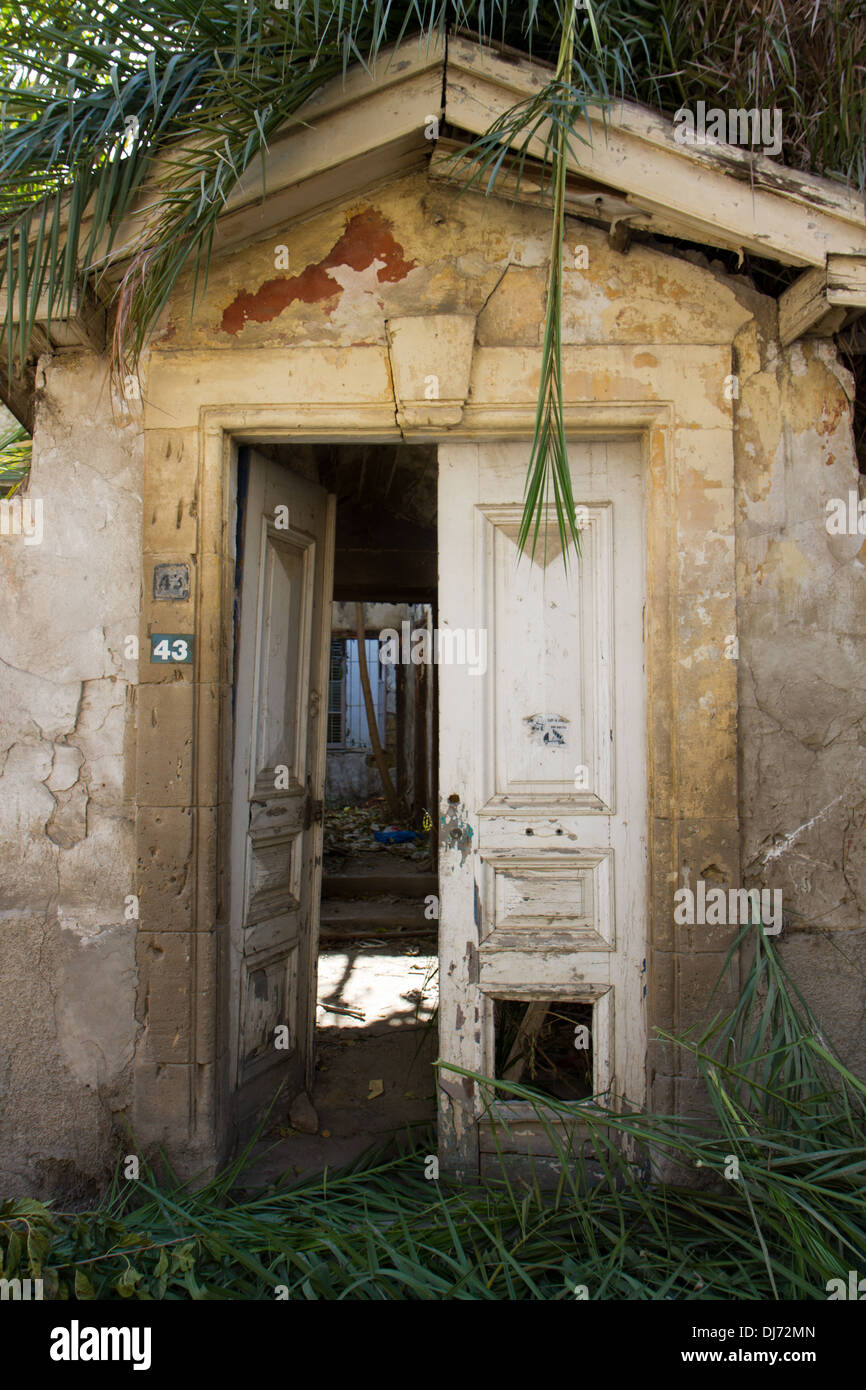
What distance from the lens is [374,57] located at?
2.86 m

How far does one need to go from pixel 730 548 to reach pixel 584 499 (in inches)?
22.3

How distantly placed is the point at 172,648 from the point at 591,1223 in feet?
7.66

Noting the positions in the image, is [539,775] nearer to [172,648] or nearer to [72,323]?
[172,648]

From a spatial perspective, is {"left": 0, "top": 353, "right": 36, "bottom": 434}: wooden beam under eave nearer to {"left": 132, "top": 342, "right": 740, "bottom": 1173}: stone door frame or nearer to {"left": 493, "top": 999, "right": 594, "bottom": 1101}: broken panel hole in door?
{"left": 132, "top": 342, "right": 740, "bottom": 1173}: stone door frame

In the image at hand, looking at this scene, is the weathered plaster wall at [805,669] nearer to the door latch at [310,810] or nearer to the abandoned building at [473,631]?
the abandoned building at [473,631]

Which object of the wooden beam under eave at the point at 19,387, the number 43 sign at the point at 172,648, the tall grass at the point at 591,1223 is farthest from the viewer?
the wooden beam under eave at the point at 19,387

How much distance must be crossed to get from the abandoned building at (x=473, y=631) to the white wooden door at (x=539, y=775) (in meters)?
0.01

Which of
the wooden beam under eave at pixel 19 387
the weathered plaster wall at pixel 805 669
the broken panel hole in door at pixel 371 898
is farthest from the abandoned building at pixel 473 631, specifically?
the broken panel hole in door at pixel 371 898

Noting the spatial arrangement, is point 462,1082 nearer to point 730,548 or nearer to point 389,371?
point 730,548

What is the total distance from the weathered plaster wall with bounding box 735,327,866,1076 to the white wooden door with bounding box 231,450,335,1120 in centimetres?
186

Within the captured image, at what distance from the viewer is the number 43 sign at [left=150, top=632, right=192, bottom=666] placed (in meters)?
3.15

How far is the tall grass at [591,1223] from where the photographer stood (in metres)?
2.41

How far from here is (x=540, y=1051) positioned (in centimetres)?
361

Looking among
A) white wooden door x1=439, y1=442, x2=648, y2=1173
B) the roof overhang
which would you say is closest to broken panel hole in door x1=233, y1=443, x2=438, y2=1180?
white wooden door x1=439, y1=442, x2=648, y2=1173
